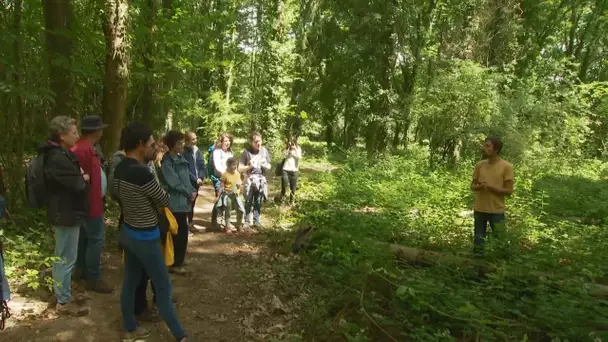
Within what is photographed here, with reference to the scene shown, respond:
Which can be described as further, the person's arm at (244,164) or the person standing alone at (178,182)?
the person's arm at (244,164)

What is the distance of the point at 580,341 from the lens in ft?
10.9

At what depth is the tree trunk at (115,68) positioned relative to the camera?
754cm

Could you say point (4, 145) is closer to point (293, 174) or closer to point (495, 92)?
point (293, 174)

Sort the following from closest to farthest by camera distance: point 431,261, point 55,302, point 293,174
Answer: point 55,302 → point 431,261 → point 293,174

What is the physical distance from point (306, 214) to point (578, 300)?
6.26 meters

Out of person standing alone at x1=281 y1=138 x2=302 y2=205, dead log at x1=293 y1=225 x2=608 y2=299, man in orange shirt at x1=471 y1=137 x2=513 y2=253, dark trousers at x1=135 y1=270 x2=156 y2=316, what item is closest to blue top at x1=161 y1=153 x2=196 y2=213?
dark trousers at x1=135 y1=270 x2=156 y2=316

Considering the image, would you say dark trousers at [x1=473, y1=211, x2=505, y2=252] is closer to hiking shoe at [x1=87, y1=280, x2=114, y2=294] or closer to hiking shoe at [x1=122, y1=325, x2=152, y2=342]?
hiking shoe at [x1=122, y1=325, x2=152, y2=342]

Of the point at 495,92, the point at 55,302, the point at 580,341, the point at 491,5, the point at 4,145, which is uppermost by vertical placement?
the point at 491,5

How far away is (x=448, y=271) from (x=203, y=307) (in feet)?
10.6

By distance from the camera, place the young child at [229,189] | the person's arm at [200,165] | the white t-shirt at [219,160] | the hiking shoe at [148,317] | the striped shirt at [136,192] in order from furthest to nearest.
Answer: the white t-shirt at [219,160]
the young child at [229,189]
the person's arm at [200,165]
the hiking shoe at [148,317]
the striped shirt at [136,192]

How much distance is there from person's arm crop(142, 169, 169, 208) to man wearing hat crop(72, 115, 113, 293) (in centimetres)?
128

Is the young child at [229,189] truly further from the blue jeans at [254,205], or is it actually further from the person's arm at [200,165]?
the person's arm at [200,165]

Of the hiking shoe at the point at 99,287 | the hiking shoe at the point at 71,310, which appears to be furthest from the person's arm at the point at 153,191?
the hiking shoe at the point at 99,287

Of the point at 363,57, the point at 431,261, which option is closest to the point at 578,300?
the point at 431,261
